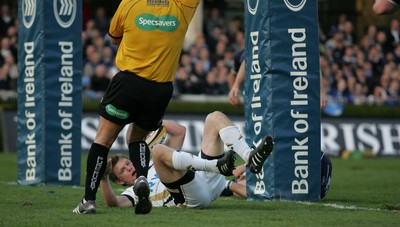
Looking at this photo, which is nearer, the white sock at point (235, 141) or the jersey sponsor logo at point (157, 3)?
the jersey sponsor logo at point (157, 3)

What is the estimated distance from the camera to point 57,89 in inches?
493

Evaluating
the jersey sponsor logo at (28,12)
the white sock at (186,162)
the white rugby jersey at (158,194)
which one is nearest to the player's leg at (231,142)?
the white sock at (186,162)

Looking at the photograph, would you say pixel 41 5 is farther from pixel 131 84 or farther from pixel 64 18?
pixel 131 84

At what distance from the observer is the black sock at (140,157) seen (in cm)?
849

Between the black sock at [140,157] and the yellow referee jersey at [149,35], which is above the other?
the yellow referee jersey at [149,35]

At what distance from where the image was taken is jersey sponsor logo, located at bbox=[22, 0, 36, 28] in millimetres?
12680

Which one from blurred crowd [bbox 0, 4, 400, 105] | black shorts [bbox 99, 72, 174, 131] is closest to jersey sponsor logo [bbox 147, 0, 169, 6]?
black shorts [bbox 99, 72, 174, 131]

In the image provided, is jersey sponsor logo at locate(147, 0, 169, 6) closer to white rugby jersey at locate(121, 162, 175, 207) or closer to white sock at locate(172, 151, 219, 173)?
white sock at locate(172, 151, 219, 173)

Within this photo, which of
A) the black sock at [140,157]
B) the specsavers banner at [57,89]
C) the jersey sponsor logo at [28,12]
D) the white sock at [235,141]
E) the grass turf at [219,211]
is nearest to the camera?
the grass turf at [219,211]

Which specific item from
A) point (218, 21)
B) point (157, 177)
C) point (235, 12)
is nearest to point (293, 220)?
point (157, 177)

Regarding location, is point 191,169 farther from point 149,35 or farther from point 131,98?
point 149,35

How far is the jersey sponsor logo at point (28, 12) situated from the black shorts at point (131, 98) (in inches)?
181

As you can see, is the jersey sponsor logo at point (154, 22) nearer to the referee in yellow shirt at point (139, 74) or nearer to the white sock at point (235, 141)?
the referee in yellow shirt at point (139, 74)

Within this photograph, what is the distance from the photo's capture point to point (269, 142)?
8.11m
